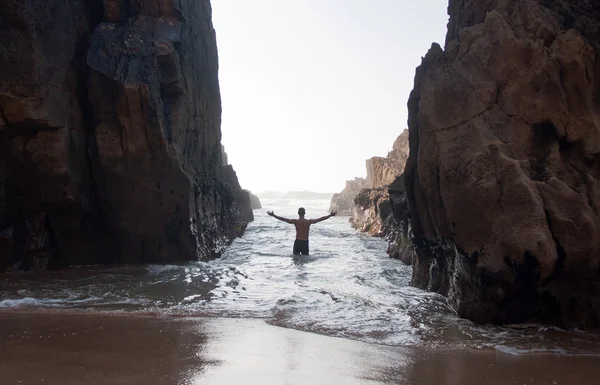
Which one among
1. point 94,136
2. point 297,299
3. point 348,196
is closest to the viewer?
point 297,299

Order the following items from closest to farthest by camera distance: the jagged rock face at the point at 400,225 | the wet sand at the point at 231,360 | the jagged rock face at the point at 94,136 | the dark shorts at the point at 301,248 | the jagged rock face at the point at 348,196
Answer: the wet sand at the point at 231,360
the jagged rock face at the point at 94,136
the jagged rock face at the point at 400,225
the dark shorts at the point at 301,248
the jagged rock face at the point at 348,196

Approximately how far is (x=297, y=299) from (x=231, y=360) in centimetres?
289

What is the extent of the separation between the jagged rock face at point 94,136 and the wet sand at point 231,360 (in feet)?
14.5

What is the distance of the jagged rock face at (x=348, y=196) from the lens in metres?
35.2

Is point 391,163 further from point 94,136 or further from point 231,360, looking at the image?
point 231,360

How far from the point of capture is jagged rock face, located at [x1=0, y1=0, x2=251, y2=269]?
802cm

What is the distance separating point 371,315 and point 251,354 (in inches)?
87.2

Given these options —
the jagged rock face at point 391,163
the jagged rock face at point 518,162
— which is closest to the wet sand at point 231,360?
the jagged rock face at point 518,162

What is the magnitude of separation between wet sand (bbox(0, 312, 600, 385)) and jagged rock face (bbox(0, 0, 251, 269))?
4415mm

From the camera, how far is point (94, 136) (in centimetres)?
913

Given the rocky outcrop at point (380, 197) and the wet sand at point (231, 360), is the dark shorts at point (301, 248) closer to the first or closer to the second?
the rocky outcrop at point (380, 197)

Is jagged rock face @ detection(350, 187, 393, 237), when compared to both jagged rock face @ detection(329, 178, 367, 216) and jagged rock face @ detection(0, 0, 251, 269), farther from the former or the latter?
jagged rock face @ detection(329, 178, 367, 216)

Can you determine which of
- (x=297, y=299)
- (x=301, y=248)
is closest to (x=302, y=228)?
(x=301, y=248)

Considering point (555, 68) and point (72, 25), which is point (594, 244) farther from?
point (72, 25)
